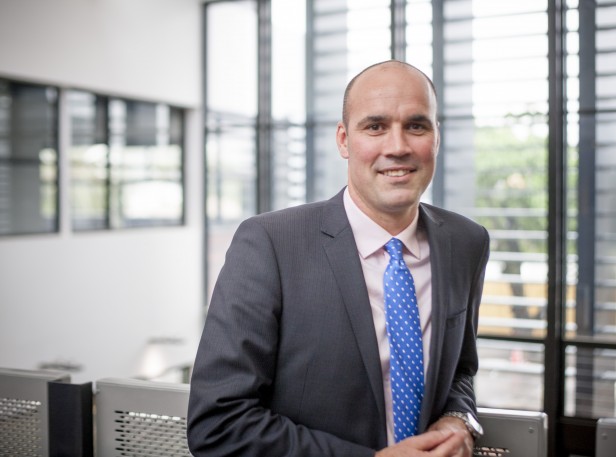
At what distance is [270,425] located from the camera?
4.35 ft

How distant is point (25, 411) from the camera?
A: 67.6 inches

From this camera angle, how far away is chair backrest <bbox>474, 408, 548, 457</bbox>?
1.49 metres

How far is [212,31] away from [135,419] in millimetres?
6604

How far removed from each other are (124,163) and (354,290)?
18.8ft

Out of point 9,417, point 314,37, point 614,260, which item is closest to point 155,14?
point 314,37

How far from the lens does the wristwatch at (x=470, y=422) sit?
145 centimetres

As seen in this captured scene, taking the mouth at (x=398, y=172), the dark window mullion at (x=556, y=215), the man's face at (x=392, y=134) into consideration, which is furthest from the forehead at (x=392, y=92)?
the dark window mullion at (x=556, y=215)

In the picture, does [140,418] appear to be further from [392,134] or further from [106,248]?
[106,248]

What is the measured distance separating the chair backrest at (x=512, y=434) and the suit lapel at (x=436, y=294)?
0.46 feet

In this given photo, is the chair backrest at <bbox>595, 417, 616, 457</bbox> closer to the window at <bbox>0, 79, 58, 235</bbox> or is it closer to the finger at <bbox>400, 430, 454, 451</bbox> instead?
the finger at <bbox>400, 430, 454, 451</bbox>

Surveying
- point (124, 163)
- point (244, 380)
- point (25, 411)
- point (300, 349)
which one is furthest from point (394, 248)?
point (124, 163)

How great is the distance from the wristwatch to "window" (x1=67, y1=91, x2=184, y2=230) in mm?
5302

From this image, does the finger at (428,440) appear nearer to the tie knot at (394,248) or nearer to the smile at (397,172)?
the tie knot at (394,248)

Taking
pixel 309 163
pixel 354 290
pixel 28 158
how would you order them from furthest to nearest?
pixel 309 163 → pixel 28 158 → pixel 354 290
